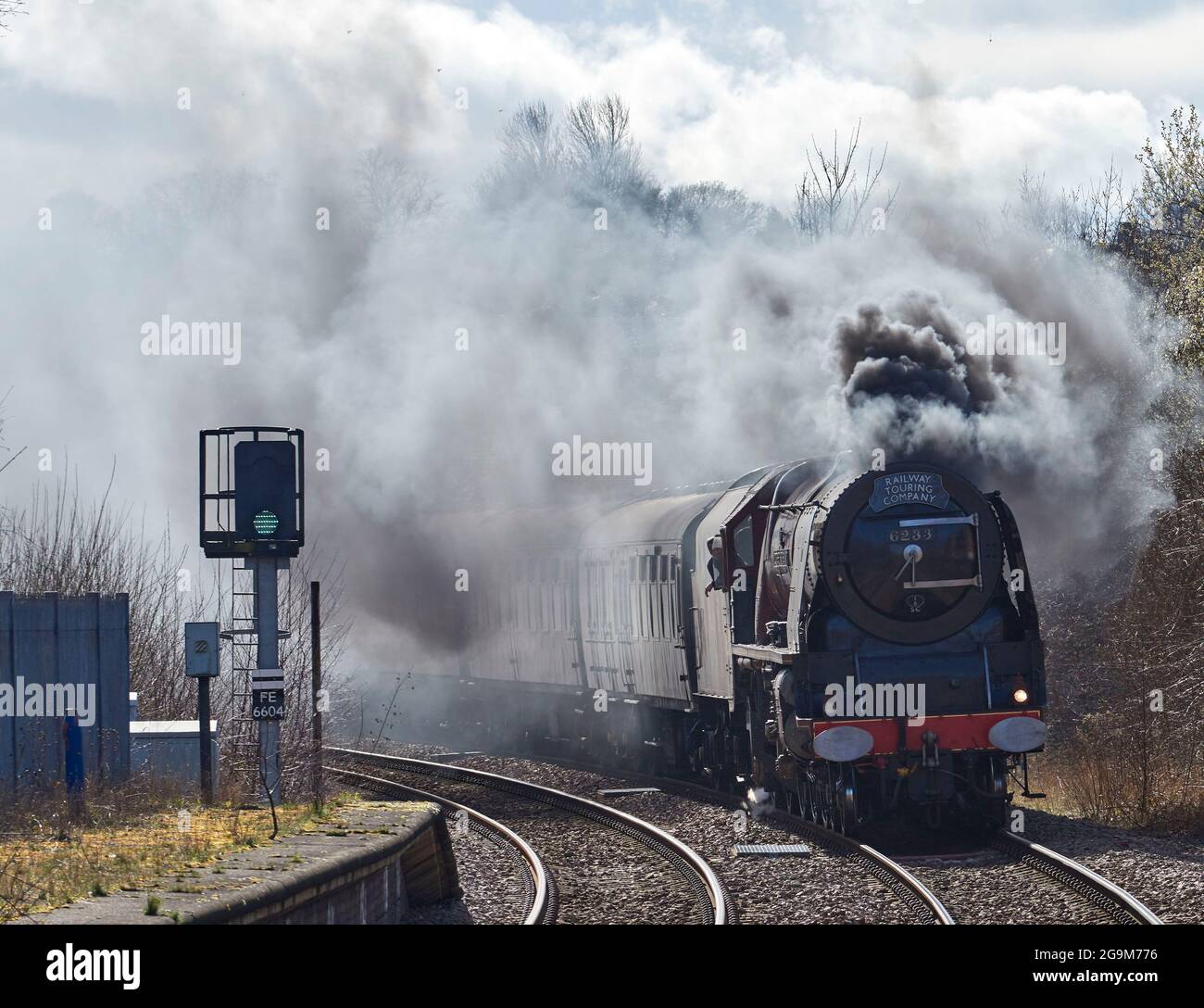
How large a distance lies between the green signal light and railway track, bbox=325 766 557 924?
350cm

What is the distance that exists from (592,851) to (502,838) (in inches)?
53.5

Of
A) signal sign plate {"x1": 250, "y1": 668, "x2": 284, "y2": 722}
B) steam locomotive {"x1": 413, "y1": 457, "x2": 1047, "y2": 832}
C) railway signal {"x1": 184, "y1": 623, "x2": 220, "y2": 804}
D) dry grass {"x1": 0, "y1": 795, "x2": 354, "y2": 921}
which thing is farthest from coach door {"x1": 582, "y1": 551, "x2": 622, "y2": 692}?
signal sign plate {"x1": 250, "y1": 668, "x2": 284, "y2": 722}

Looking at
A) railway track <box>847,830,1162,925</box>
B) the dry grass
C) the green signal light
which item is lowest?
railway track <box>847,830,1162,925</box>

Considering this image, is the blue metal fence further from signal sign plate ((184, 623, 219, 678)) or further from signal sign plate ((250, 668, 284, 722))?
signal sign plate ((250, 668, 284, 722))

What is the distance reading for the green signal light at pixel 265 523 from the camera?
1523 cm

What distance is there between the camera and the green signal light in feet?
50.0

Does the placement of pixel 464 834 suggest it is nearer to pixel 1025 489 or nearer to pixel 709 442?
pixel 1025 489

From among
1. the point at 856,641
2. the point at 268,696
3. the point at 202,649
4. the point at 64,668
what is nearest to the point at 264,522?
the point at 202,649

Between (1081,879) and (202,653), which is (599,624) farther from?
(1081,879)

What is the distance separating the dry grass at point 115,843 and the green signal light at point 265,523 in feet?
9.01

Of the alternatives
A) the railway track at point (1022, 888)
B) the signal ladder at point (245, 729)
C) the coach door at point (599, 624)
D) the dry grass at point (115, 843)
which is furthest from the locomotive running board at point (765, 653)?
the coach door at point (599, 624)

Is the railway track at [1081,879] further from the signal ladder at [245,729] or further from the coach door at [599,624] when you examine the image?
the coach door at [599,624]

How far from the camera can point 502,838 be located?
15031 mm
